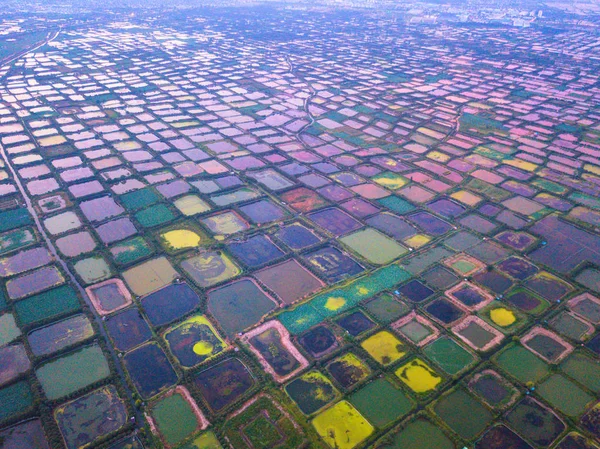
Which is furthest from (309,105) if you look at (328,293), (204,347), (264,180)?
(204,347)

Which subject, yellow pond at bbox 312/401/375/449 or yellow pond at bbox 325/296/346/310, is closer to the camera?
yellow pond at bbox 312/401/375/449

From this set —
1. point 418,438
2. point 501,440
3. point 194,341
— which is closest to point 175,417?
point 194,341

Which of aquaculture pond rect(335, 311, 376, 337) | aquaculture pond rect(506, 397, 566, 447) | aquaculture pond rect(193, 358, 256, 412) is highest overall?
aquaculture pond rect(506, 397, 566, 447)

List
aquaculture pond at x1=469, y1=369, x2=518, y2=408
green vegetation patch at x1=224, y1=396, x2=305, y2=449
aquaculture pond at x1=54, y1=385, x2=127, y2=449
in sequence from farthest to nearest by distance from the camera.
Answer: aquaculture pond at x1=469, y1=369, x2=518, y2=408 → aquaculture pond at x1=54, y1=385, x2=127, y2=449 → green vegetation patch at x1=224, y1=396, x2=305, y2=449

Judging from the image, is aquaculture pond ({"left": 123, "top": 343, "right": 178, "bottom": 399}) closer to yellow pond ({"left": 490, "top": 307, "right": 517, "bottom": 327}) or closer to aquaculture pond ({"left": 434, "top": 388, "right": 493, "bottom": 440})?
aquaculture pond ({"left": 434, "top": 388, "right": 493, "bottom": 440})

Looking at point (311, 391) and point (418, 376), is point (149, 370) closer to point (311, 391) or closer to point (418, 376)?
point (311, 391)

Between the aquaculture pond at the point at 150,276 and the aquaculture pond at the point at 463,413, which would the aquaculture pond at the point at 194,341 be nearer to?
the aquaculture pond at the point at 150,276

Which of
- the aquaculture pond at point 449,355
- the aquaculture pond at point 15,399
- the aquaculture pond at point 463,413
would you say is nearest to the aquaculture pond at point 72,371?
the aquaculture pond at point 15,399

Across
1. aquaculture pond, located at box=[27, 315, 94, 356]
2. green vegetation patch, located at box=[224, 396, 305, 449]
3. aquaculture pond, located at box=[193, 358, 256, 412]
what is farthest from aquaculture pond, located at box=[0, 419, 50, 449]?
green vegetation patch, located at box=[224, 396, 305, 449]
